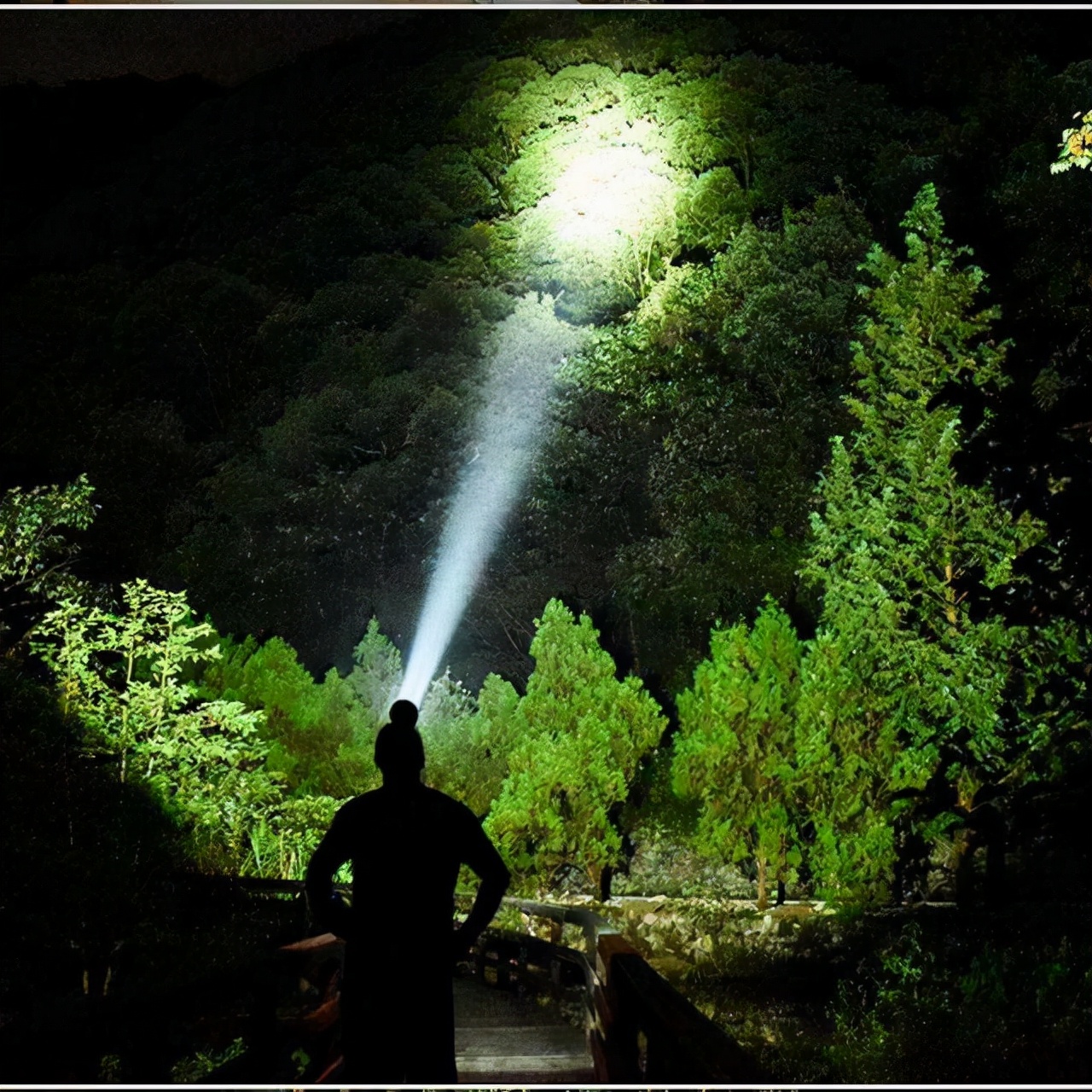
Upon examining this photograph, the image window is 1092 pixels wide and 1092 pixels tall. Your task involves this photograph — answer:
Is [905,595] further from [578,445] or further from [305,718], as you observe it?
[305,718]

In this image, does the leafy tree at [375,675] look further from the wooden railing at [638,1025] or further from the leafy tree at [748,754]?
the wooden railing at [638,1025]

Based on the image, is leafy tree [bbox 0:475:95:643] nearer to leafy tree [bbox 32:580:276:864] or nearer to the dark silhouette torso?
leafy tree [bbox 32:580:276:864]

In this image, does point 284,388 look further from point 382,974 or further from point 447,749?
point 382,974

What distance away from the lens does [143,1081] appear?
3.43m

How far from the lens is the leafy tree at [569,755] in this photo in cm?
710

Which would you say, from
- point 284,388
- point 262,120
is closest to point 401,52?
point 262,120

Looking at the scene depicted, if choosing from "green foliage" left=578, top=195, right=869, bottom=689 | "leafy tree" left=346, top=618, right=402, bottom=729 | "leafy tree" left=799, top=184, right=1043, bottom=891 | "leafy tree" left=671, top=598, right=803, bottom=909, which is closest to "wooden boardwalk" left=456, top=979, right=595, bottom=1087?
"leafy tree" left=671, top=598, right=803, bottom=909

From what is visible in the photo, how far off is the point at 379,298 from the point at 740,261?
10.1 feet

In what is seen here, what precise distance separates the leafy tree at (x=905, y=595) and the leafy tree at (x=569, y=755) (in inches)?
46.9

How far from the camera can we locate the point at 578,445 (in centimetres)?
868

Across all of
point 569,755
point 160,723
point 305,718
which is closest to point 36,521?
point 160,723

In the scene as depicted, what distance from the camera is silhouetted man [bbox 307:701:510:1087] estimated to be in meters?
1.93

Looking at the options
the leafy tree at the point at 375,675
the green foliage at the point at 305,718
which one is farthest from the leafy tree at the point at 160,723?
the leafy tree at the point at 375,675

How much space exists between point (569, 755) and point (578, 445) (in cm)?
254
